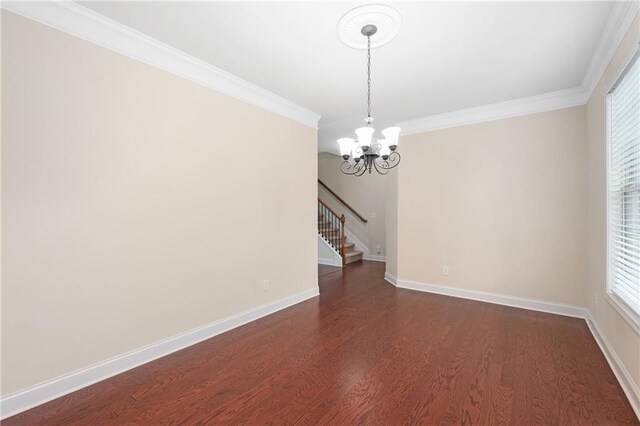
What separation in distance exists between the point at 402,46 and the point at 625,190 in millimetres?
2131

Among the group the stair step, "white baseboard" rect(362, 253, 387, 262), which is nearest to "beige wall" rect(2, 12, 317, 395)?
the stair step

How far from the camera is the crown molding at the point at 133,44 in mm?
1944

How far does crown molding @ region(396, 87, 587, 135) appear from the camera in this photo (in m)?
3.46

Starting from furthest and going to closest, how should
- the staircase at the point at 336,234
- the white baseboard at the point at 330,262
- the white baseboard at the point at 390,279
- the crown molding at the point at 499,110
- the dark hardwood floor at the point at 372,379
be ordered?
the staircase at the point at 336,234 < the white baseboard at the point at 330,262 < the white baseboard at the point at 390,279 < the crown molding at the point at 499,110 < the dark hardwood floor at the point at 372,379

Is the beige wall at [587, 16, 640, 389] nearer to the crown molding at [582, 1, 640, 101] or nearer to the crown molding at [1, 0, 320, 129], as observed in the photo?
the crown molding at [582, 1, 640, 101]

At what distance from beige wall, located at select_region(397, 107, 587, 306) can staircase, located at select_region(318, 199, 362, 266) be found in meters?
2.14

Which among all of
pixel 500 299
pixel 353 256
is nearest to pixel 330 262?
pixel 353 256

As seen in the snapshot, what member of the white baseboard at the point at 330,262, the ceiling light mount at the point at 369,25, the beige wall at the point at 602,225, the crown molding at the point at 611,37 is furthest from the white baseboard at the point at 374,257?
the ceiling light mount at the point at 369,25

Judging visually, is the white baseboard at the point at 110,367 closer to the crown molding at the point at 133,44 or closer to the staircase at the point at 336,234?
the crown molding at the point at 133,44

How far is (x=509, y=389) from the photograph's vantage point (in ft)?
6.84

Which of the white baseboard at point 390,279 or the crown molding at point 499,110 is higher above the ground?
the crown molding at point 499,110

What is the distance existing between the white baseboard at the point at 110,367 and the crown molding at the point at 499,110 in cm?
361

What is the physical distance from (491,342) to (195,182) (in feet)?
10.9

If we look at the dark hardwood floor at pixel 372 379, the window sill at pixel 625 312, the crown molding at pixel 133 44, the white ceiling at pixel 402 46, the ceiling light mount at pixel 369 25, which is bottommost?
the dark hardwood floor at pixel 372 379
